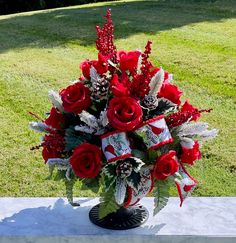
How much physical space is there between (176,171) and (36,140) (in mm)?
3137

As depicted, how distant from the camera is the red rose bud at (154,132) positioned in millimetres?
3449

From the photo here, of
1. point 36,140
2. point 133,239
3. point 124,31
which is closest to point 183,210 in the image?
point 133,239

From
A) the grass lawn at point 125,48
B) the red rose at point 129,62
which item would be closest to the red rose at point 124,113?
the red rose at point 129,62

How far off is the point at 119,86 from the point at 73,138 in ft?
1.21

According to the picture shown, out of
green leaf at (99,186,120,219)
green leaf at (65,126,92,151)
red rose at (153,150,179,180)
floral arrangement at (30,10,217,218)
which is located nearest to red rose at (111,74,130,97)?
floral arrangement at (30,10,217,218)

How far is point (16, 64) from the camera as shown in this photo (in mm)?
9281

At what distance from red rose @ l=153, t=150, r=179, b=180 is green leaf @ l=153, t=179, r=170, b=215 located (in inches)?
3.2

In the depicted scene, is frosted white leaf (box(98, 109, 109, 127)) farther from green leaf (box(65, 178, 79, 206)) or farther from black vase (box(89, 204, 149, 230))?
black vase (box(89, 204, 149, 230))

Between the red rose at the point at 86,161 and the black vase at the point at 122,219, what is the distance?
0.37 m

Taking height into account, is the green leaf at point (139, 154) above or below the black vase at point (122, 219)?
above

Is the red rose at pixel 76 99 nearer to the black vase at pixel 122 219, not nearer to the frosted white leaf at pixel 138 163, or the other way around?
the frosted white leaf at pixel 138 163

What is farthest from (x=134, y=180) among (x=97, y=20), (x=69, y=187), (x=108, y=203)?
(x=97, y=20)

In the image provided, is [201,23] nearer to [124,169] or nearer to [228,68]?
[228,68]

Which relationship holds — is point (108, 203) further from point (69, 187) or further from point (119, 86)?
point (119, 86)
